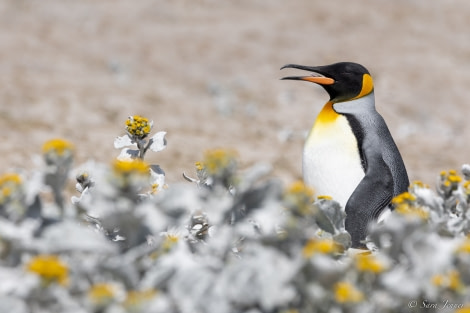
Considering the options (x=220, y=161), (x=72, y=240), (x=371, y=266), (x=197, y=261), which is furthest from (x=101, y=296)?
(x=371, y=266)

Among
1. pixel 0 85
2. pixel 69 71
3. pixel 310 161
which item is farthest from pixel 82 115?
pixel 310 161

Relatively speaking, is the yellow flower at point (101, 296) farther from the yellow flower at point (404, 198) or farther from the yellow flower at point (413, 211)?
the yellow flower at point (404, 198)

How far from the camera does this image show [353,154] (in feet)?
13.9

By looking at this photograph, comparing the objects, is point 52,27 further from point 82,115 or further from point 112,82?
point 82,115

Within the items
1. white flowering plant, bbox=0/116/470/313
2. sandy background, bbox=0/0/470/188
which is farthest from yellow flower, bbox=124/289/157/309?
sandy background, bbox=0/0/470/188

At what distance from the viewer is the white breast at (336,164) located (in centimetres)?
422

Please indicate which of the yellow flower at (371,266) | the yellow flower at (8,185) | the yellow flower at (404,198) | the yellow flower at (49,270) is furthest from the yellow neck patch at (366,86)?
the yellow flower at (49,270)

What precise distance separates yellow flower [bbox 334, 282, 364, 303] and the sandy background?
7.00 meters

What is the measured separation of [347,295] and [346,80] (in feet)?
10.0

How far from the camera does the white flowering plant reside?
150 centimetres

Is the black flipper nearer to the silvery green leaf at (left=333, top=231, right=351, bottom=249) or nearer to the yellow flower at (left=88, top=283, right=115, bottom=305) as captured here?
the silvery green leaf at (left=333, top=231, right=351, bottom=249)

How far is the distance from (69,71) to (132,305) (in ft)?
42.1

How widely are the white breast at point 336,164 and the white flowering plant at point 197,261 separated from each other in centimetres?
241

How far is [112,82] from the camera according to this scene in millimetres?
13320
